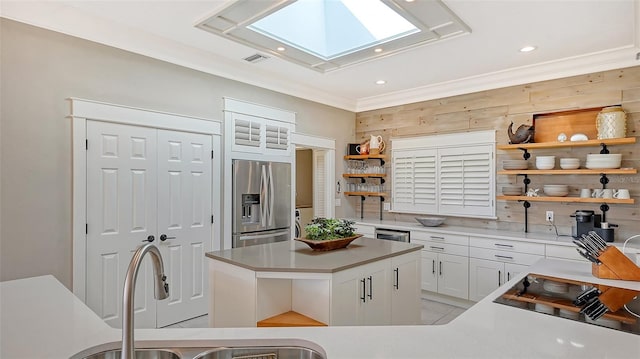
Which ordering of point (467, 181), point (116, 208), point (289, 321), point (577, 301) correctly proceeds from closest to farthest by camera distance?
point (577, 301), point (289, 321), point (116, 208), point (467, 181)

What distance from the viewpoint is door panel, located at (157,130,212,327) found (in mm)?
3600

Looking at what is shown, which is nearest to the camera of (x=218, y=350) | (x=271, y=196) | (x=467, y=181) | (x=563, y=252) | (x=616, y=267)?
(x=218, y=350)

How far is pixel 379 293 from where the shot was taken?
8.94 feet

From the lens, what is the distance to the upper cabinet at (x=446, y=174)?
181 inches

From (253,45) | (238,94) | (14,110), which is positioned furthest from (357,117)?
(14,110)

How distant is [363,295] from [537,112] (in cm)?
320

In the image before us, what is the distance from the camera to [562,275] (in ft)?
7.43

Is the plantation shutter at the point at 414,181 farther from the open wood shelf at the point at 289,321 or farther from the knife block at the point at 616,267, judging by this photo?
the open wood shelf at the point at 289,321

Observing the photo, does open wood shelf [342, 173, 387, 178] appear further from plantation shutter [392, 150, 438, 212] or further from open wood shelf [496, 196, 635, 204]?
open wood shelf [496, 196, 635, 204]

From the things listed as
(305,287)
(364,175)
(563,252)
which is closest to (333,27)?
(305,287)

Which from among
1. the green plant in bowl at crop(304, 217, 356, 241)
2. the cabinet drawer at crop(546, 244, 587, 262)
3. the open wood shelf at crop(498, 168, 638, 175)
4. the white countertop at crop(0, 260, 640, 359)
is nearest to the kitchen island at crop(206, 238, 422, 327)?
the green plant in bowl at crop(304, 217, 356, 241)

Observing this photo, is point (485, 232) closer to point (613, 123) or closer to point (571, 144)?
point (571, 144)

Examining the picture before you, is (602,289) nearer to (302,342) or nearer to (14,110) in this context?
Answer: (302,342)

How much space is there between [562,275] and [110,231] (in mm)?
3479
